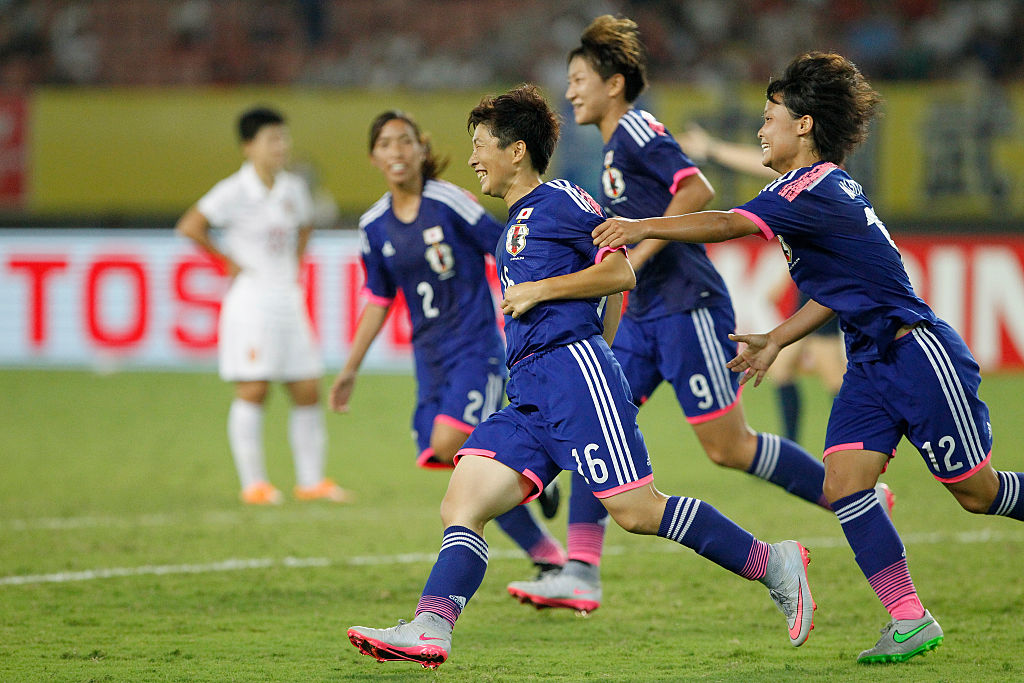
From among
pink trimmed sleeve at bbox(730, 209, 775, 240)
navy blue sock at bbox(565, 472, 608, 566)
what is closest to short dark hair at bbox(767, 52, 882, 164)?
pink trimmed sleeve at bbox(730, 209, 775, 240)

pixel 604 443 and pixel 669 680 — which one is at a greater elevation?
pixel 604 443

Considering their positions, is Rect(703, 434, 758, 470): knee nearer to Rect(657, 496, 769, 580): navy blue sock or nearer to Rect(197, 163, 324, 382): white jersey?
Rect(657, 496, 769, 580): navy blue sock

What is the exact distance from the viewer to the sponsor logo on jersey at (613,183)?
208 inches

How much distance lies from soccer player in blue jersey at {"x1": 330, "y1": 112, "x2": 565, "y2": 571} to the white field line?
758 millimetres

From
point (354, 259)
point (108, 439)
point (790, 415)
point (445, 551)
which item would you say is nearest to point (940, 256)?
point (790, 415)

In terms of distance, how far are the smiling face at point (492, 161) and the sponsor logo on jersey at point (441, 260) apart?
143 centimetres

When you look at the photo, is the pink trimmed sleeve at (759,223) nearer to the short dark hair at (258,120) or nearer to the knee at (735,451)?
the knee at (735,451)

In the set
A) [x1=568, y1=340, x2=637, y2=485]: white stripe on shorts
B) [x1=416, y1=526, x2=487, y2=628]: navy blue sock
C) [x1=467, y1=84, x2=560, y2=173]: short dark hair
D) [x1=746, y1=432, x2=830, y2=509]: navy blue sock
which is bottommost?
[x1=416, y1=526, x2=487, y2=628]: navy blue sock

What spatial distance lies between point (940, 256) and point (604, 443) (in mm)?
9800

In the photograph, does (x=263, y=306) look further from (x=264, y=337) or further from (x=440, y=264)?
(x=440, y=264)

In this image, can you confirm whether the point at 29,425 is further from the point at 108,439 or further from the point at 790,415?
the point at 790,415

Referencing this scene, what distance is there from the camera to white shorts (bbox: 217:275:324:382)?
776 cm

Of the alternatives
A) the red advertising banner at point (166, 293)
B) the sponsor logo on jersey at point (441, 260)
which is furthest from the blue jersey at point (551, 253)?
the red advertising banner at point (166, 293)

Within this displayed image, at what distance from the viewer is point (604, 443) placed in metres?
3.88
